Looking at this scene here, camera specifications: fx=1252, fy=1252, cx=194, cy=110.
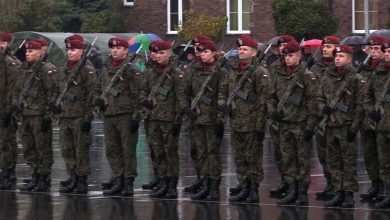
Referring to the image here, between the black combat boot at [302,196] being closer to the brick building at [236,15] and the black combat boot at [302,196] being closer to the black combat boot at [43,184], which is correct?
the black combat boot at [43,184]

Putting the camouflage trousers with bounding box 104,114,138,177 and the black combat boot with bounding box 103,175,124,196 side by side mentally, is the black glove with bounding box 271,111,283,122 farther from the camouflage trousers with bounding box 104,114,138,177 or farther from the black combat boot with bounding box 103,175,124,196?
the black combat boot with bounding box 103,175,124,196

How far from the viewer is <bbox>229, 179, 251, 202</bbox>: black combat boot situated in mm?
14578

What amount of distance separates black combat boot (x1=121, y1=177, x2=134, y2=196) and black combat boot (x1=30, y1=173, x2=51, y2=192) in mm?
1118

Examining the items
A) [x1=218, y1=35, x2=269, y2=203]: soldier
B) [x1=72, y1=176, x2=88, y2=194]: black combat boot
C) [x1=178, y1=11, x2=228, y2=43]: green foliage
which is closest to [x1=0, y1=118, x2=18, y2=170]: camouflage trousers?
[x1=72, y1=176, x2=88, y2=194]: black combat boot

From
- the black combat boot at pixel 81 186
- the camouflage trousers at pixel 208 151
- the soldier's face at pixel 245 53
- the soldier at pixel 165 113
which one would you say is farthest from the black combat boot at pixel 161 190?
the soldier's face at pixel 245 53

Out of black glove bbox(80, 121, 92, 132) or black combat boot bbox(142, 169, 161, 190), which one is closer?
black glove bbox(80, 121, 92, 132)

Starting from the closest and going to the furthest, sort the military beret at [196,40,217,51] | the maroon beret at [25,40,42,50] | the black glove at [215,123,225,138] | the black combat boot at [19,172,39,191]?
the black glove at [215,123,225,138], the military beret at [196,40,217,51], the black combat boot at [19,172,39,191], the maroon beret at [25,40,42,50]

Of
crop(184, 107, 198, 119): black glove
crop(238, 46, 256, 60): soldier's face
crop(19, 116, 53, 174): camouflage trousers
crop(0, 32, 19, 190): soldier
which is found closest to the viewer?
crop(238, 46, 256, 60): soldier's face

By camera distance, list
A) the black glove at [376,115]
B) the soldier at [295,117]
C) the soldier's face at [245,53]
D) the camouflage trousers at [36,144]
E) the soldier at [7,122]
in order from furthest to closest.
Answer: the soldier at [7,122]
the camouflage trousers at [36,144]
the soldier's face at [245,53]
the soldier at [295,117]
the black glove at [376,115]

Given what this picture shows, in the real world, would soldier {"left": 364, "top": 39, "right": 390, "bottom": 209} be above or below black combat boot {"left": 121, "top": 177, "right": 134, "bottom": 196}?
above

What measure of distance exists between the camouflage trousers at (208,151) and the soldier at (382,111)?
197 cm

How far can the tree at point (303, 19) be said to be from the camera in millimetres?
38781

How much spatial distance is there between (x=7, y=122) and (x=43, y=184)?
1024 millimetres

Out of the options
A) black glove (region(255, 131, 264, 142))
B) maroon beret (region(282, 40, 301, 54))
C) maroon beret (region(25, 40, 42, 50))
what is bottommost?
black glove (region(255, 131, 264, 142))
